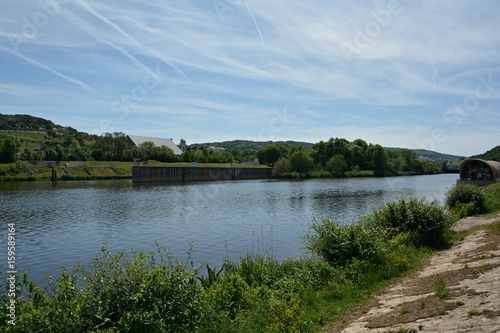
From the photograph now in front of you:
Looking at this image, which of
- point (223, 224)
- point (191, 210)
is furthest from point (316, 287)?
point (191, 210)

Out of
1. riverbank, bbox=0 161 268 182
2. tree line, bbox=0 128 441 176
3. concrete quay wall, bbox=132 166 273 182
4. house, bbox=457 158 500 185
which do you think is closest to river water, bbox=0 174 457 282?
house, bbox=457 158 500 185

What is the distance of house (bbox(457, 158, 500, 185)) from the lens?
56.0 meters

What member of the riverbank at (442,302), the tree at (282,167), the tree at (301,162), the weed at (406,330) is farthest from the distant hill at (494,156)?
the weed at (406,330)

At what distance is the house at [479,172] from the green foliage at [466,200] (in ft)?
94.3

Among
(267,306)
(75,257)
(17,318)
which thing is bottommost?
(75,257)

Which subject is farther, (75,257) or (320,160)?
(320,160)

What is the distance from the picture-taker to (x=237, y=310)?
10.7m

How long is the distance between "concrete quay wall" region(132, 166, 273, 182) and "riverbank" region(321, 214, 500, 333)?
108 meters

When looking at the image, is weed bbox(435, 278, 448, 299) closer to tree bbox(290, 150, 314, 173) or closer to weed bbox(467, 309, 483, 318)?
weed bbox(467, 309, 483, 318)

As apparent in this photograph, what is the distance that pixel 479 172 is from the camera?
5906 centimetres

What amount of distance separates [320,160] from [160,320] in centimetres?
14866

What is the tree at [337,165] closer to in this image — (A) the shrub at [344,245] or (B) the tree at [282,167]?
(B) the tree at [282,167]

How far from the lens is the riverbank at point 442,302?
26.8 ft

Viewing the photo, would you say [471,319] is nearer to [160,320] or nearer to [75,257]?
[160,320]
